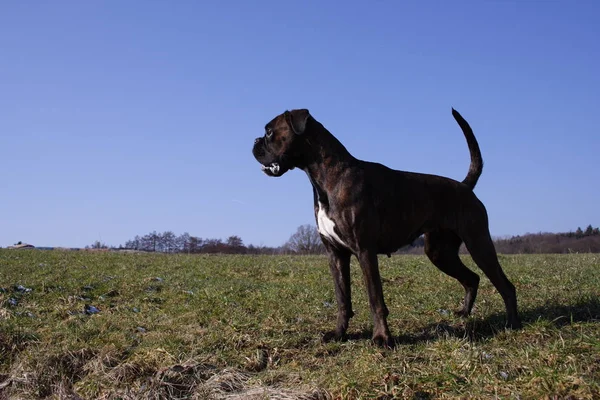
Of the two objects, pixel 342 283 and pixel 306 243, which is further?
pixel 306 243

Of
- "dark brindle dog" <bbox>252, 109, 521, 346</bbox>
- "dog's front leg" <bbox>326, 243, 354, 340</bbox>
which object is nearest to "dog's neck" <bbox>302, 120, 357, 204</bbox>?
"dark brindle dog" <bbox>252, 109, 521, 346</bbox>

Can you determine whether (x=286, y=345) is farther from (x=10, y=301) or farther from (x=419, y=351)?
(x=10, y=301)

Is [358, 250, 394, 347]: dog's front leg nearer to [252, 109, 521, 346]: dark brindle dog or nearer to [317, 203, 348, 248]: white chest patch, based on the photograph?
[252, 109, 521, 346]: dark brindle dog

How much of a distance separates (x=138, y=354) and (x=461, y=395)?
288 centimetres

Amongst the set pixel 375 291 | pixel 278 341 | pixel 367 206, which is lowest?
pixel 278 341

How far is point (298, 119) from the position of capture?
5.62m

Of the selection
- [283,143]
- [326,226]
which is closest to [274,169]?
[283,143]

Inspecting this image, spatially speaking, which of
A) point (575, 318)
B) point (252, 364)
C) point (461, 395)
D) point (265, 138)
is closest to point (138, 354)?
point (252, 364)

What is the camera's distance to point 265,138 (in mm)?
5809

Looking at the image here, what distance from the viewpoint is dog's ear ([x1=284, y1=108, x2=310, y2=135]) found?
18.3ft

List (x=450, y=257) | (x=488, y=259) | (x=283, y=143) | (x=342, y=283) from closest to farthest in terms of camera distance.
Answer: (x=283, y=143)
(x=342, y=283)
(x=488, y=259)
(x=450, y=257)

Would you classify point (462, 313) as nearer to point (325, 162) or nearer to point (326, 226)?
point (326, 226)

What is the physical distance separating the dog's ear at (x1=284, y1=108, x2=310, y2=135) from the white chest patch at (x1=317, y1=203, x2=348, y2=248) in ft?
2.43

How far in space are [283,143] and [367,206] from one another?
1021mm
